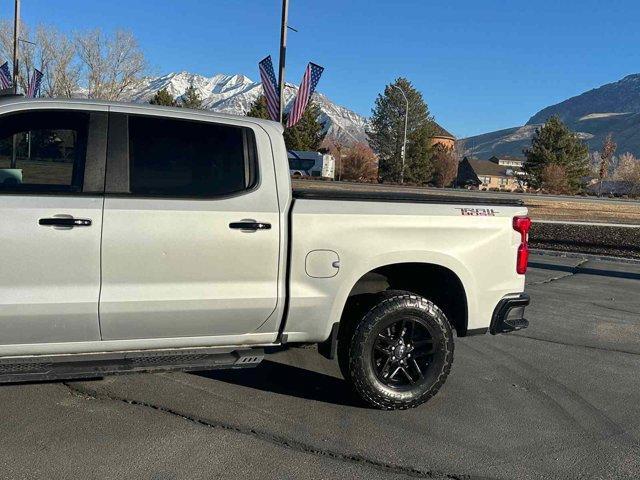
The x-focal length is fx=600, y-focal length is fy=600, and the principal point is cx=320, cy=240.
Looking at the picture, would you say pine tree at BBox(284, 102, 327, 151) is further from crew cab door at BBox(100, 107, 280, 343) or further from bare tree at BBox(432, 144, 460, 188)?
crew cab door at BBox(100, 107, 280, 343)

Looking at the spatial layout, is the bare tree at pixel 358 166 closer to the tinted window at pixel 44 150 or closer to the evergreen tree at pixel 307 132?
the evergreen tree at pixel 307 132

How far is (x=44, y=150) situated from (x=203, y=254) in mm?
1152

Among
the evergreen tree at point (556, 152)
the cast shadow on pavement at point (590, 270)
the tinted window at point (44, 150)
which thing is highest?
the evergreen tree at point (556, 152)

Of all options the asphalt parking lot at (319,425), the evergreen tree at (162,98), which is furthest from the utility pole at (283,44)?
the evergreen tree at (162,98)

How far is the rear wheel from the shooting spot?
4129mm

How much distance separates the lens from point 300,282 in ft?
12.8

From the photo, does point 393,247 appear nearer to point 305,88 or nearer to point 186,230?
point 186,230

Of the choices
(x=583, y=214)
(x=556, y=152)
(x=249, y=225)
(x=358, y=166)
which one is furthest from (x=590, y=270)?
(x=358, y=166)

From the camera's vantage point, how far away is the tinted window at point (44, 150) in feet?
11.7

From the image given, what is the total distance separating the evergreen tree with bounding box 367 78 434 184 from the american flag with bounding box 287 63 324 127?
55.0 m

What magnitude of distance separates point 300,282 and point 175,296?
80 centimetres

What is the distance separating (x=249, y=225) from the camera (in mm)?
3762

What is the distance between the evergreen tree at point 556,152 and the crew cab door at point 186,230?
55968 mm

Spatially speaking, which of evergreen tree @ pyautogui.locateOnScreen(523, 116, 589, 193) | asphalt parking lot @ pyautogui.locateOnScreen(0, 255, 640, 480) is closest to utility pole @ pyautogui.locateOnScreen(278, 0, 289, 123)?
asphalt parking lot @ pyautogui.locateOnScreen(0, 255, 640, 480)
